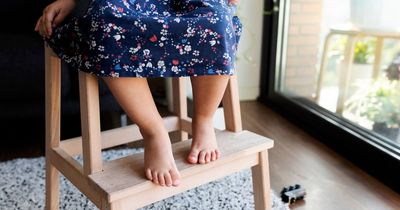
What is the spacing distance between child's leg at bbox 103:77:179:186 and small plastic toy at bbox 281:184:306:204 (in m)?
0.47

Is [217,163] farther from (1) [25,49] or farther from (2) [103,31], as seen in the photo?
(1) [25,49]

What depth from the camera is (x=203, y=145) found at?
2.65 feet

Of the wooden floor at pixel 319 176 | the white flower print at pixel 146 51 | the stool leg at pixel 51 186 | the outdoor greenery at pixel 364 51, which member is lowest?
the wooden floor at pixel 319 176

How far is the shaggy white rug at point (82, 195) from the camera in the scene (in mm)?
1046

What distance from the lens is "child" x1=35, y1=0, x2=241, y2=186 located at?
67cm

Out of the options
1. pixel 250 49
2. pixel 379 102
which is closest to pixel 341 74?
pixel 379 102

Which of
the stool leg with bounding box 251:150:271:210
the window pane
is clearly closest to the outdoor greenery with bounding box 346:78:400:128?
the window pane

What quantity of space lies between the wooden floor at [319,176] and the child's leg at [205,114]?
0.40 metres

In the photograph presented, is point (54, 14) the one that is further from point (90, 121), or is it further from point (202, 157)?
point (202, 157)

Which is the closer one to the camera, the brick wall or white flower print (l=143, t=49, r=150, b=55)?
white flower print (l=143, t=49, r=150, b=55)

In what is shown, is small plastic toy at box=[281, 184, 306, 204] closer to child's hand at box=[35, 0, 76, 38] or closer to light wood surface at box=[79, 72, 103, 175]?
light wood surface at box=[79, 72, 103, 175]

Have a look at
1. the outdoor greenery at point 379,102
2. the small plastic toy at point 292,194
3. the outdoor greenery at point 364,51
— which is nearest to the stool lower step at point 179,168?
the small plastic toy at point 292,194

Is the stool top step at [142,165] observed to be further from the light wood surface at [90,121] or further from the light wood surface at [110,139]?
the light wood surface at [110,139]

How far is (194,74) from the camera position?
0.73m
